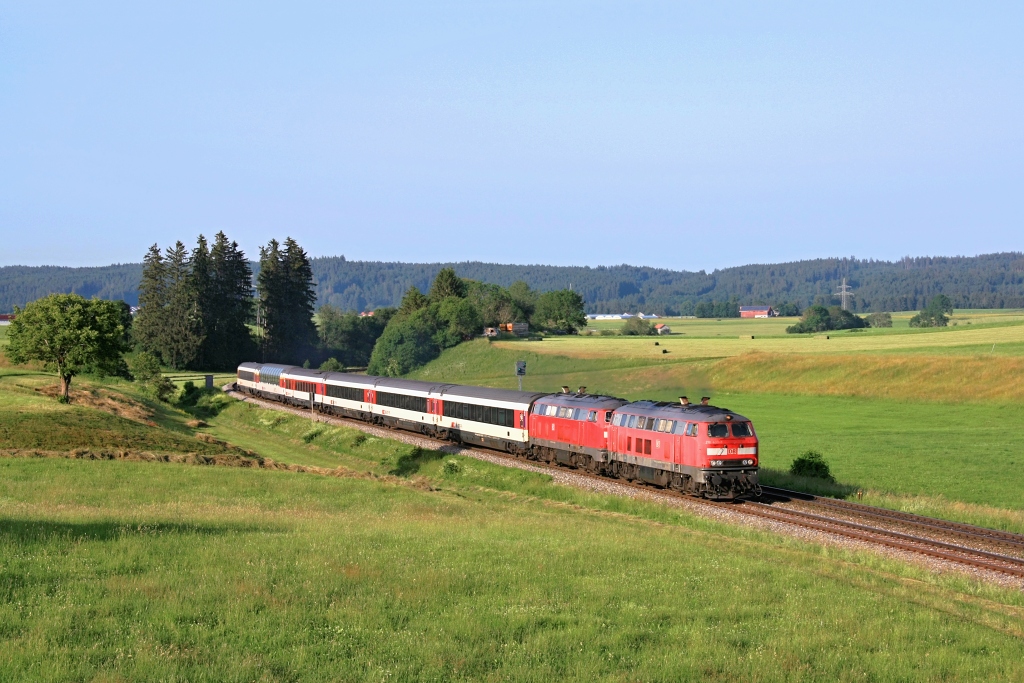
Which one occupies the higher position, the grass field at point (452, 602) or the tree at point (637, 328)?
the tree at point (637, 328)

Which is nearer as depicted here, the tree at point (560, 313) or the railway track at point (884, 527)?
the railway track at point (884, 527)

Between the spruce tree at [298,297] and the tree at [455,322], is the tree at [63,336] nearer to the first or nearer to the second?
the tree at [455,322]

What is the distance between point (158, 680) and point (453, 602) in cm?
555

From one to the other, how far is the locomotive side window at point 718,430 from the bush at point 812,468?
877 centimetres

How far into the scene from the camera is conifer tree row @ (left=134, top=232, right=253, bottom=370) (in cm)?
13288

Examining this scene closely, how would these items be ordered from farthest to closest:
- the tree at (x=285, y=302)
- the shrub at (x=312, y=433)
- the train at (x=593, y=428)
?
1. the tree at (x=285, y=302)
2. the shrub at (x=312, y=433)
3. the train at (x=593, y=428)

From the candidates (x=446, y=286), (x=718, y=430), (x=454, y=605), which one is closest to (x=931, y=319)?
(x=446, y=286)

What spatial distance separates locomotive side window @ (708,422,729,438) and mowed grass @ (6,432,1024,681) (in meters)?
7.29

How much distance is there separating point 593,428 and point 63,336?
136 ft

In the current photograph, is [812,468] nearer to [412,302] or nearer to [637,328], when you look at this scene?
[412,302]

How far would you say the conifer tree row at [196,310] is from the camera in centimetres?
13288

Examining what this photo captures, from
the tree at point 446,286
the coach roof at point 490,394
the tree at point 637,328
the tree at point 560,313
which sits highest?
the tree at point 446,286

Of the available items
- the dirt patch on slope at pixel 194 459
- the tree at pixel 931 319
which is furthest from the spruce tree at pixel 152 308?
the tree at pixel 931 319

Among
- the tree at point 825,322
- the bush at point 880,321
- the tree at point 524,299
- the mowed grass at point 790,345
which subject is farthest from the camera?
the bush at point 880,321
